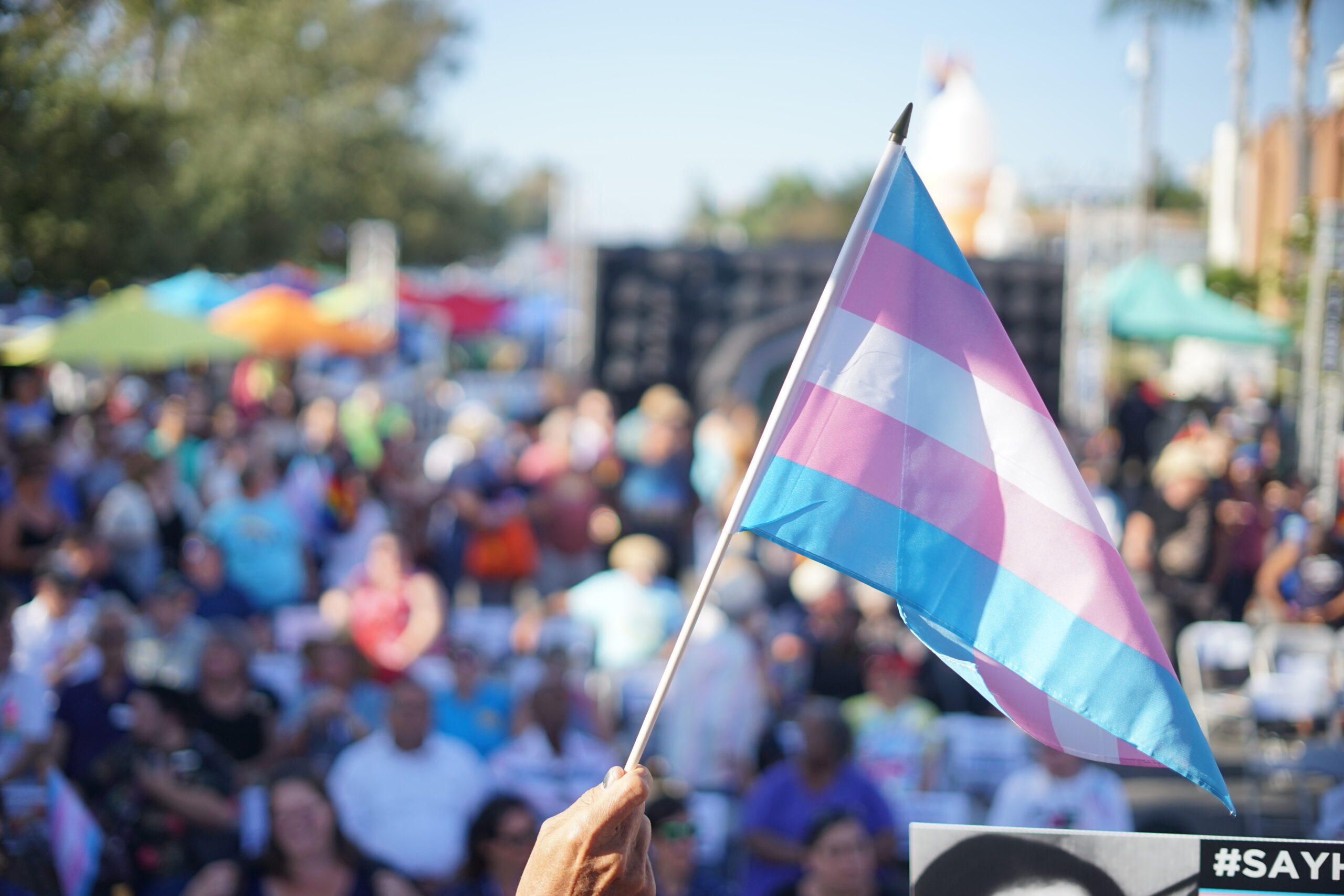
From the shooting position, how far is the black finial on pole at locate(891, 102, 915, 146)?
92.5 inches

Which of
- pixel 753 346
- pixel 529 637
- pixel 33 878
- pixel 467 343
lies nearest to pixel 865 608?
pixel 529 637

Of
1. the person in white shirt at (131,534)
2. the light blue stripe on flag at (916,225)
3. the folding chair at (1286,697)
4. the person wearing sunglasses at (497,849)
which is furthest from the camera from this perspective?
the person in white shirt at (131,534)

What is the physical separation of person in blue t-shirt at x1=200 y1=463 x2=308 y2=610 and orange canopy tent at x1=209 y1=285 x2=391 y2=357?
6057 mm

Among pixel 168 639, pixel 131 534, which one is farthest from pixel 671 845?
pixel 131 534

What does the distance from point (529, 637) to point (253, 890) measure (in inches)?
96.5

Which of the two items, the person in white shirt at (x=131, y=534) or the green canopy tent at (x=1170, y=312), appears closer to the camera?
the person in white shirt at (x=131, y=534)

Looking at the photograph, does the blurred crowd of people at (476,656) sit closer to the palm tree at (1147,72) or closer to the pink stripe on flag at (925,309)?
the pink stripe on flag at (925,309)

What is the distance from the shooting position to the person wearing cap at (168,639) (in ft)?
19.5

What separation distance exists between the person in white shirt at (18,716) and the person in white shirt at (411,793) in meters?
1.05

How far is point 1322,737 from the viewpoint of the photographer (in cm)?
583

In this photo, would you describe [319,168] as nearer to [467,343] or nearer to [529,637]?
[467,343]

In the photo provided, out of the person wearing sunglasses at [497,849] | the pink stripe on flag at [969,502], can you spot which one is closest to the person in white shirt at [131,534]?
the person wearing sunglasses at [497,849]

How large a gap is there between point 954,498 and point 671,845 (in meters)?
2.19

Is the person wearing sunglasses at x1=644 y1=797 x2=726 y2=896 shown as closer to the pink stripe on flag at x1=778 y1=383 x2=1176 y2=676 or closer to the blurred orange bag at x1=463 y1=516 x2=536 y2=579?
the pink stripe on flag at x1=778 y1=383 x2=1176 y2=676
